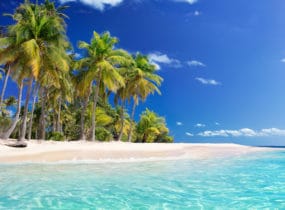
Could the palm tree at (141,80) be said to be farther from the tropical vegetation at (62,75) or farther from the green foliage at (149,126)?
the green foliage at (149,126)

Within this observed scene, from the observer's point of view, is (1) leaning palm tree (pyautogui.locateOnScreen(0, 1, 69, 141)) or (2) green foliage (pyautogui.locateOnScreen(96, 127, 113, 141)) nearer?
(1) leaning palm tree (pyautogui.locateOnScreen(0, 1, 69, 141))

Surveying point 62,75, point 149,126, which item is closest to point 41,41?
point 62,75

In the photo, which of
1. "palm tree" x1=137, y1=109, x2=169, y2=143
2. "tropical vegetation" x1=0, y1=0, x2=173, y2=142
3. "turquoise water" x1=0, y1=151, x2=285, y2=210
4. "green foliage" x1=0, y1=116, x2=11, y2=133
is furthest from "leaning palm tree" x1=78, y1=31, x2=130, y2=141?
"palm tree" x1=137, y1=109, x2=169, y2=143

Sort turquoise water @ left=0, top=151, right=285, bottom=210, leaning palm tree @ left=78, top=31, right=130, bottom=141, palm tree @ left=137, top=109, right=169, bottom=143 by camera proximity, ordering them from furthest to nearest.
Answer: palm tree @ left=137, top=109, right=169, bottom=143 < leaning palm tree @ left=78, top=31, right=130, bottom=141 < turquoise water @ left=0, top=151, right=285, bottom=210

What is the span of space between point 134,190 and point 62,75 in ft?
53.4

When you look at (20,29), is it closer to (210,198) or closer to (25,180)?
(25,180)

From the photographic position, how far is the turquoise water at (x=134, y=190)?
564 centimetres

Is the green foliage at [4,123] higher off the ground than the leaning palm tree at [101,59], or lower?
lower

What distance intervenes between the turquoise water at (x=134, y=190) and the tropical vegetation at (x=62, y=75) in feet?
32.7

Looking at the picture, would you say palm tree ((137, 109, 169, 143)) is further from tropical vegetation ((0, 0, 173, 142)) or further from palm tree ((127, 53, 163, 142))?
palm tree ((127, 53, 163, 142))

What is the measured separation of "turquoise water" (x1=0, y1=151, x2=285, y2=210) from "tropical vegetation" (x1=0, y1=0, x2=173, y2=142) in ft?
32.7

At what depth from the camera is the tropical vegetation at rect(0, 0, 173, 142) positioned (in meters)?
17.9

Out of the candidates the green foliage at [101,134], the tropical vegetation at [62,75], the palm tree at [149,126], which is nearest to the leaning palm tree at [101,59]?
the tropical vegetation at [62,75]

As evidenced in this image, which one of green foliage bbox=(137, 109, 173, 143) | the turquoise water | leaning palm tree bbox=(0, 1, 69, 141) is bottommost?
the turquoise water
